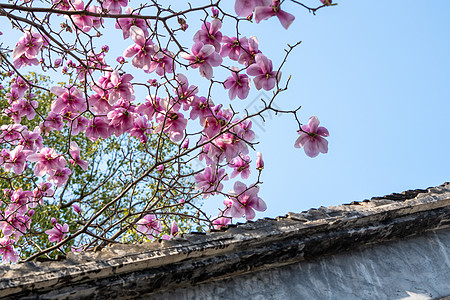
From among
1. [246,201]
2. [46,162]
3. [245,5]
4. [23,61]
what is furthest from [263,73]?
[23,61]

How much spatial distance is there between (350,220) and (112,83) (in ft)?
5.90

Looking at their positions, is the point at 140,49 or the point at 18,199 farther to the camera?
the point at 18,199

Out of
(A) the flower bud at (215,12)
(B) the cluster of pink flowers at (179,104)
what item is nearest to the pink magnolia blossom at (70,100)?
(B) the cluster of pink flowers at (179,104)

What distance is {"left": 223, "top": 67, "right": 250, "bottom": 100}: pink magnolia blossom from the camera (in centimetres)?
291

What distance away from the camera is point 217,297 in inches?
83.5

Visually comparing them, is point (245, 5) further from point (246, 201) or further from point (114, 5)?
point (114, 5)

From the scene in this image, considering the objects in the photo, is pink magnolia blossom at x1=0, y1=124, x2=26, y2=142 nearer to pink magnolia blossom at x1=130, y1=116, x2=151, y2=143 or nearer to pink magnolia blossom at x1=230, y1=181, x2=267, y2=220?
pink magnolia blossom at x1=130, y1=116, x2=151, y2=143

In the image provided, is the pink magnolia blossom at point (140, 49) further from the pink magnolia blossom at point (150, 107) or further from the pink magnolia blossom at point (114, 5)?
the pink magnolia blossom at point (114, 5)

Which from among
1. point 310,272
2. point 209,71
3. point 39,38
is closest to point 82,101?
point 39,38

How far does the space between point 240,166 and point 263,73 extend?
0.82m

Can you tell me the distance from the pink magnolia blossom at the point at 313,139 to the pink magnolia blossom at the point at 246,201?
441 mm

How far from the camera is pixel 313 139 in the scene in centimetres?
268

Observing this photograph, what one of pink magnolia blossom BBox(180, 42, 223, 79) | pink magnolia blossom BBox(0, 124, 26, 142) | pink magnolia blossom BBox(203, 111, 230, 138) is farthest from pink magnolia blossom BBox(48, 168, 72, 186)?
pink magnolia blossom BBox(180, 42, 223, 79)

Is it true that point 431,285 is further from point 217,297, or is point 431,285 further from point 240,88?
point 240,88
